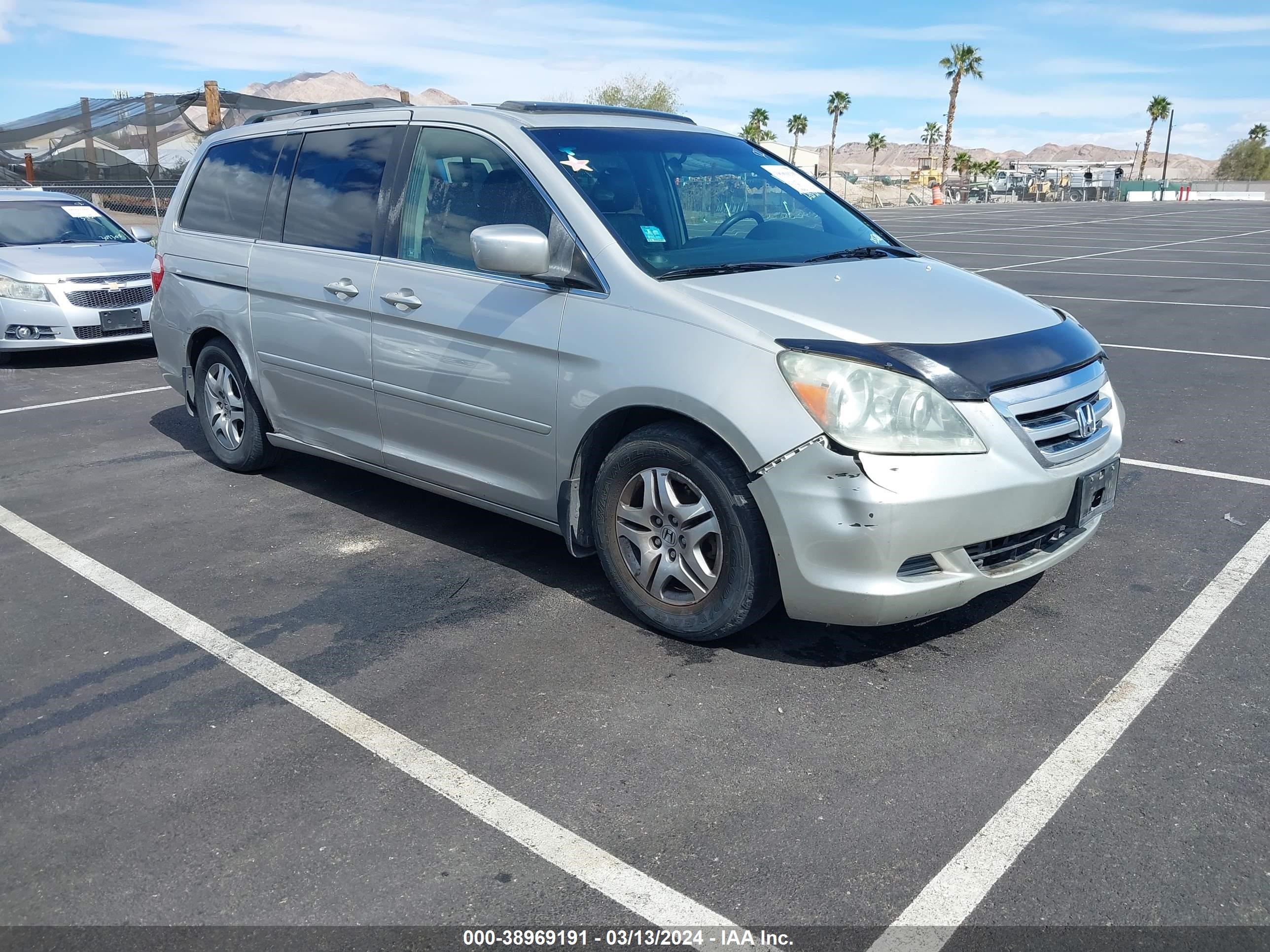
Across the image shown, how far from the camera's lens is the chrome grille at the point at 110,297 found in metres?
9.80

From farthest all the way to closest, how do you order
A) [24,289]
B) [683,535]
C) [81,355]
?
[81,355] < [24,289] < [683,535]

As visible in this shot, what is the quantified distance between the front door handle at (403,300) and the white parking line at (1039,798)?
2.96m

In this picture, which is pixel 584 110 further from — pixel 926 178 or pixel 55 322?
pixel 926 178

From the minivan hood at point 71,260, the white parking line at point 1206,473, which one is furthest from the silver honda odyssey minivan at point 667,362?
the minivan hood at point 71,260

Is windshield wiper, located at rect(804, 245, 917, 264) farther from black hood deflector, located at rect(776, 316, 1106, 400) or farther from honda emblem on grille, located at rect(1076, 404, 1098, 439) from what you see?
honda emblem on grille, located at rect(1076, 404, 1098, 439)

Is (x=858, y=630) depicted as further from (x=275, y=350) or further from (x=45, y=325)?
(x=45, y=325)

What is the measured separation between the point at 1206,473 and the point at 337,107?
5.01 m

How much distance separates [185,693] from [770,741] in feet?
6.27

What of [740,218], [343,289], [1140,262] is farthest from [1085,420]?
[1140,262]

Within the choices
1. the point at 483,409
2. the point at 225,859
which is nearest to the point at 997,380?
the point at 483,409

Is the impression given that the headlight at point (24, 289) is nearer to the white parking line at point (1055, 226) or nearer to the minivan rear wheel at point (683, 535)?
the minivan rear wheel at point (683, 535)

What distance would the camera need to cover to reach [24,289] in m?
9.68

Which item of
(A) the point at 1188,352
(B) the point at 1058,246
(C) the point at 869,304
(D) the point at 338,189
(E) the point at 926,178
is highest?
(D) the point at 338,189

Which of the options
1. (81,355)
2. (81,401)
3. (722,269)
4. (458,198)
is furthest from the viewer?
(81,355)
